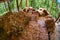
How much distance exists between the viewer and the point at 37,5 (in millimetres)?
2449

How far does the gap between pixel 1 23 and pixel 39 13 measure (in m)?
0.59

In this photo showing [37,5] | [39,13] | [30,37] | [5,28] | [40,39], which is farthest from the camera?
[37,5]

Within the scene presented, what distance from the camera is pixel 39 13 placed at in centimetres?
164

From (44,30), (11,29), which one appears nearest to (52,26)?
(44,30)

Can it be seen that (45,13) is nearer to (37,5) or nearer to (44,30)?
(44,30)

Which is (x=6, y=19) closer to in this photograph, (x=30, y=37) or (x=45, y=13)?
(x=30, y=37)

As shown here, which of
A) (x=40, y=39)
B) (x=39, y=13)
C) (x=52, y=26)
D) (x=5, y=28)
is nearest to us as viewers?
(x=5, y=28)

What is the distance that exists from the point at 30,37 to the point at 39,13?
1.48 ft

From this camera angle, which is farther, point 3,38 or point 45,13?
point 45,13

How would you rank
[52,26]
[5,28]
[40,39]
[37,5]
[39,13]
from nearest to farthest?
[5,28], [40,39], [52,26], [39,13], [37,5]

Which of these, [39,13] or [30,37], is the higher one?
[39,13]

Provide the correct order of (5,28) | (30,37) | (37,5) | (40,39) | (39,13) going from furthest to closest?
(37,5) → (39,13) → (40,39) → (30,37) → (5,28)

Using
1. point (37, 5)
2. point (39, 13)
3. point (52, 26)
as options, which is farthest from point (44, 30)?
point (37, 5)

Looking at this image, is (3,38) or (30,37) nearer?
(3,38)
